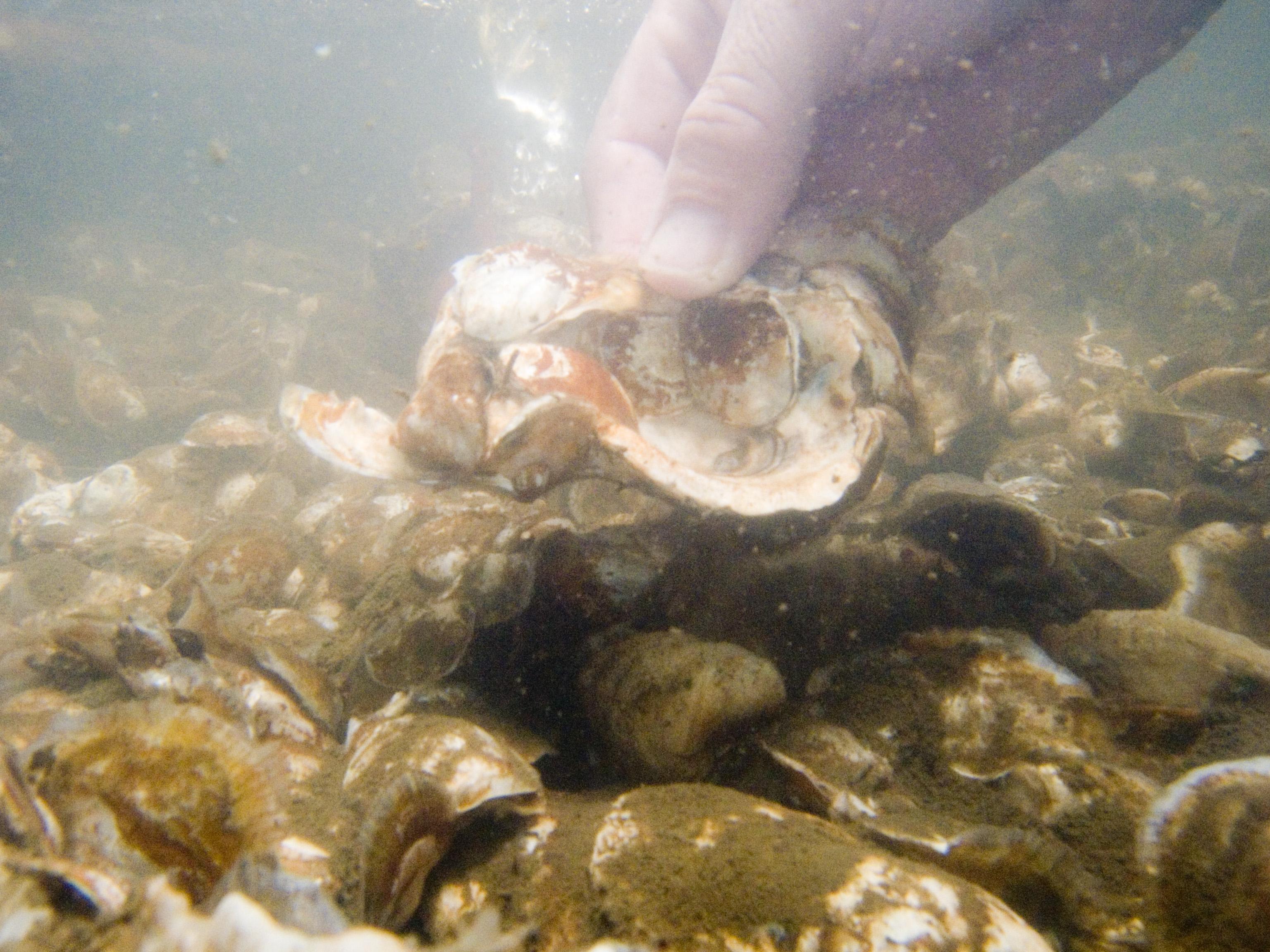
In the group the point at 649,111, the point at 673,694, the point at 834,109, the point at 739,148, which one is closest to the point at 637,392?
the point at 739,148

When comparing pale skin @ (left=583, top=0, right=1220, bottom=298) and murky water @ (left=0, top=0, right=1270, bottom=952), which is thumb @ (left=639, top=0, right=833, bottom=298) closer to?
pale skin @ (left=583, top=0, right=1220, bottom=298)

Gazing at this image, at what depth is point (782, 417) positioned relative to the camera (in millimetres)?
2174

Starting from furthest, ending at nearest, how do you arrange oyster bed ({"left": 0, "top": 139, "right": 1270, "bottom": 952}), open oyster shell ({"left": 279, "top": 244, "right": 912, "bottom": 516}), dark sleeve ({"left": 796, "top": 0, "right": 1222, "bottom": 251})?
dark sleeve ({"left": 796, "top": 0, "right": 1222, "bottom": 251}) < open oyster shell ({"left": 279, "top": 244, "right": 912, "bottom": 516}) < oyster bed ({"left": 0, "top": 139, "right": 1270, "bottom": 952})

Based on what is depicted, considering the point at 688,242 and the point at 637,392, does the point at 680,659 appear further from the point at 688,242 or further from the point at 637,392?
the point at 688,242

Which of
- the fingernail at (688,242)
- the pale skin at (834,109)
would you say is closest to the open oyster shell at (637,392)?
the fingernail at (688,242)

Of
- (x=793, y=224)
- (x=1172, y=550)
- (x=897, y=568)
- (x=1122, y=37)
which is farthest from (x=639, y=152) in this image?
(x=1172, y=550)

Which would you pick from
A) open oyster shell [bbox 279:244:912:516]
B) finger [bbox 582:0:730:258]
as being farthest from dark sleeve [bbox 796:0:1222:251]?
finger [bbox 582:0:730:258]

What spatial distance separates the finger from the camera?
Answer: 3.15 metres

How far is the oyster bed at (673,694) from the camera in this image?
3.77 feet

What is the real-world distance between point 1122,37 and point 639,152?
2511 mm

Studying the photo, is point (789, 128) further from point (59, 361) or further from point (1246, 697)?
point (59, 361)

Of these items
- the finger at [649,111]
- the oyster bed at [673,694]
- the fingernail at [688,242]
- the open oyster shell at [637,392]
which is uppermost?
the finger at [649,111]

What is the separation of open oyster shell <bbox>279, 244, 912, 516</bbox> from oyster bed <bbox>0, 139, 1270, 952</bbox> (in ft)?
0.06

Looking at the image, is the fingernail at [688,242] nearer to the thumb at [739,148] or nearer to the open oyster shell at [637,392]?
the thumb at [739,148]
